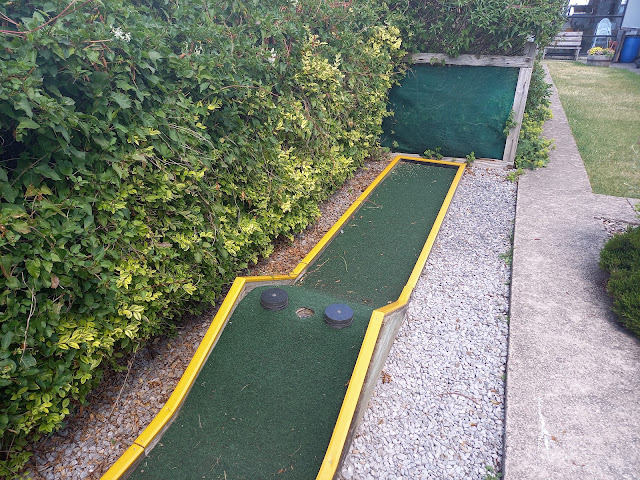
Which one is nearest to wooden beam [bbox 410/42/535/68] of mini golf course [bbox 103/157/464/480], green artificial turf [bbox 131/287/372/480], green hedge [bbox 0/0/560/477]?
green hedge [bbox 0/0/560/477]

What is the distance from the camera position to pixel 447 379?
338cm

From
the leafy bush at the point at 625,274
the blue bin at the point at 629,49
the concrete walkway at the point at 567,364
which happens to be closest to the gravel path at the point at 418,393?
the concrete walkway at the point at 567,364

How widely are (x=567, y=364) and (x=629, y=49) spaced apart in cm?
2253

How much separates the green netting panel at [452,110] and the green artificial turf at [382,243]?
1.15 meters

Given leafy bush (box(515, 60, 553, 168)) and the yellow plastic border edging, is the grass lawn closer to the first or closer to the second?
leafy bush (box(515, 60, 553, 168))

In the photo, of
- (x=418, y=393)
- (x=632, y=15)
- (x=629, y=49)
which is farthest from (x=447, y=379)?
(x=632, y=15)

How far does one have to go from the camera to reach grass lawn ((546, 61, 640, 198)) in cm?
701

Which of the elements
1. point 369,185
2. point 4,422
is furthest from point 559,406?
point 369,185

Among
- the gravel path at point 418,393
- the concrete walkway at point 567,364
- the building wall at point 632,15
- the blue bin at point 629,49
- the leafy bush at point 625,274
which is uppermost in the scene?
the building wall at point 632,15

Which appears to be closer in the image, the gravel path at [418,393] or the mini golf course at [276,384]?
the mini golf course at [276,384]

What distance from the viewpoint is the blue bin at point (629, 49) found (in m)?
19.0

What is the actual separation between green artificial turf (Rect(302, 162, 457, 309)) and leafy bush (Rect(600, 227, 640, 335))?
191 centimetres

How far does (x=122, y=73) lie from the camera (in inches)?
107

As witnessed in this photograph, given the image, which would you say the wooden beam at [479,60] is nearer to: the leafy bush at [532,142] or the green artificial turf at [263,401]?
the leafy bush at [532,142]
